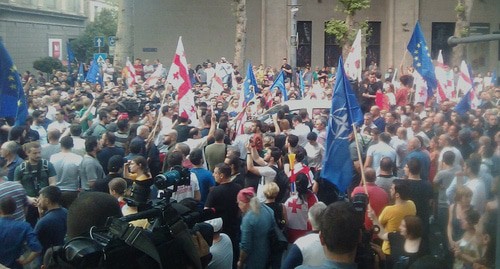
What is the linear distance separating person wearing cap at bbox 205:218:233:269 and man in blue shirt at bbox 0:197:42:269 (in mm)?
1630

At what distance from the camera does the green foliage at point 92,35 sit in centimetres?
4456

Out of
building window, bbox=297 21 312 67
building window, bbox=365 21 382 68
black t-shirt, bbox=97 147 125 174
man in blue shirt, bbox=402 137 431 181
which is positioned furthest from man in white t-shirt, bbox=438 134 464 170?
building window, bbox=365 21 382 68

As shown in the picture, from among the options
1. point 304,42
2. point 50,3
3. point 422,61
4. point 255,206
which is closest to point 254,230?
point 255,206

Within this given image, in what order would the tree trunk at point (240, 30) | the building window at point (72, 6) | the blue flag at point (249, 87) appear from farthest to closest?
the building window at point (72, 6) → the tree trunk at point (240, 30) → the blue flag at point (249, 87)

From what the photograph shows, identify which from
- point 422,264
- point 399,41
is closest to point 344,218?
point 422,264

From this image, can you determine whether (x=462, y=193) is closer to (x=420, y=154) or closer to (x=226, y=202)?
(x=226, y=202)

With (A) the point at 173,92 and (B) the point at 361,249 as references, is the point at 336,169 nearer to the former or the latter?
(B) the point at 361,249

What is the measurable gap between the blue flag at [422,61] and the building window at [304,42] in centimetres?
1988

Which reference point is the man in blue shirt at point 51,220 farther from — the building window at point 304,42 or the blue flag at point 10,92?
the building window at point 304,42

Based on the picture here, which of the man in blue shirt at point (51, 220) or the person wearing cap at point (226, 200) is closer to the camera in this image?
the man in blue shirt at point (51, 220)

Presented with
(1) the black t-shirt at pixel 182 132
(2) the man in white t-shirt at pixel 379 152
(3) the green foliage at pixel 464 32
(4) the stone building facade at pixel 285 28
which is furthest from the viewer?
(4) the stone building facade at pixel 285 28

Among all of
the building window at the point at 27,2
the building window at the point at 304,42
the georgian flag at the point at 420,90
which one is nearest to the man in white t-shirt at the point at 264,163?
the georgian flag at the point at 420,90

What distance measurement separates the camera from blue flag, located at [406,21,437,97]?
1507 cm

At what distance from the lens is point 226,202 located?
808 cm
